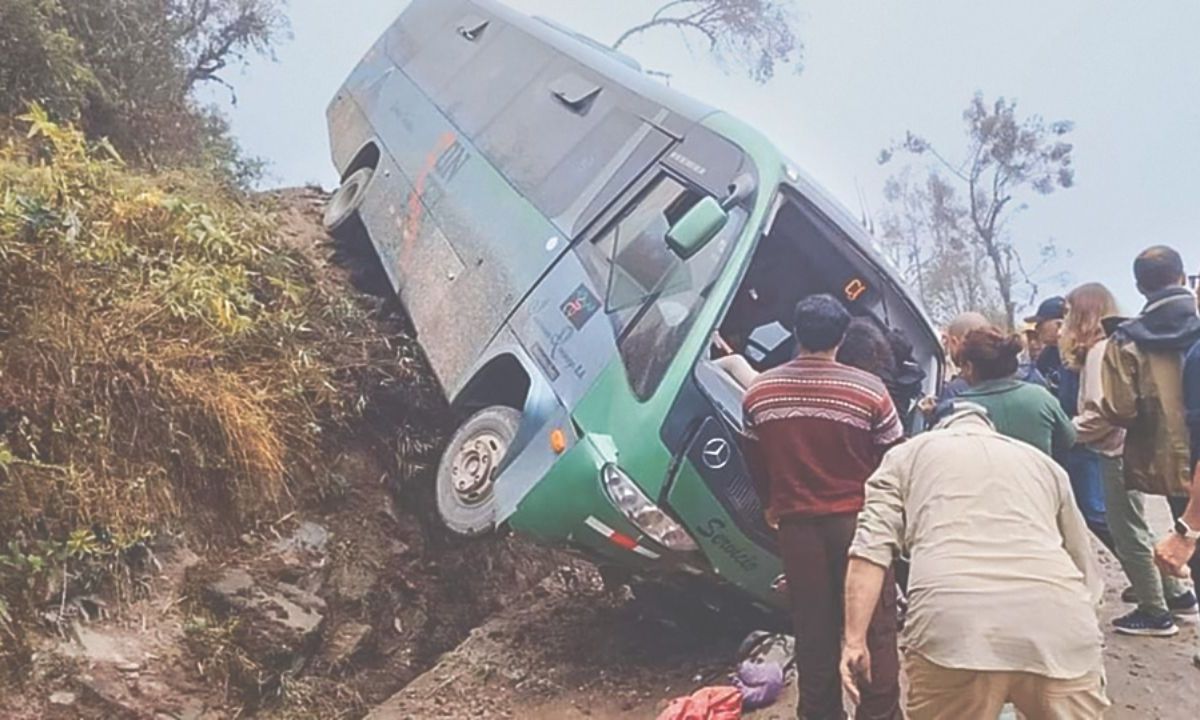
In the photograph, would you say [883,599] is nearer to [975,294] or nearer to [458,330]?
[458,330]

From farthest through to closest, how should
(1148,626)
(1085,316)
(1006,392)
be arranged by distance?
(1148,626), (1085,316), (1006,392)

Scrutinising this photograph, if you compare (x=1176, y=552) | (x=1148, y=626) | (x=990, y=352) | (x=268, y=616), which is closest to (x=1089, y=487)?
Result: (x=1148, y=626)

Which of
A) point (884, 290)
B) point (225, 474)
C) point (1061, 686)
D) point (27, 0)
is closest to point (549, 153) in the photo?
point (884, 290)

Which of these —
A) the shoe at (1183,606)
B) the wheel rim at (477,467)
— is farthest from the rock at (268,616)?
the shoe at (1183,606)

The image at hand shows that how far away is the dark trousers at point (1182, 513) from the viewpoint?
320cm

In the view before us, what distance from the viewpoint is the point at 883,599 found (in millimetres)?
3162

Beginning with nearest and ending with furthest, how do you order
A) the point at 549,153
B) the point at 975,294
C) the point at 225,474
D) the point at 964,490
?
1. the point at 964,490
2. the point at 225,474
3. the point at 549,153
4. the point at 975,294

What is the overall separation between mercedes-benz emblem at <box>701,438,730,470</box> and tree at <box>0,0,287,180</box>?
228 inches

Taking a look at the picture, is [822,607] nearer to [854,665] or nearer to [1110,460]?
[854,665]

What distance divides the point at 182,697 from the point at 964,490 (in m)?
3.14

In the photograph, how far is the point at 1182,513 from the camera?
3248 millimetres

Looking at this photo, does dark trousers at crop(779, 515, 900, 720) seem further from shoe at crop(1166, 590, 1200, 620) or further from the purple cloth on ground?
shoe at crop(1166, 590, 1200, 620)

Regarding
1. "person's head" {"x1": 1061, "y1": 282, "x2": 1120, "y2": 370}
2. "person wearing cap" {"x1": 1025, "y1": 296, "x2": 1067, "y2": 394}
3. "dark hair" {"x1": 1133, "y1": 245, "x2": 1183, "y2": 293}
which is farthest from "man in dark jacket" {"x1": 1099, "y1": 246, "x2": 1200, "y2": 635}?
"person wearing cap" {"x1": 1025, "y1": 296, "x2": 1067, "y2": 394}

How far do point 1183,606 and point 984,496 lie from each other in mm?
3030
